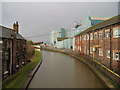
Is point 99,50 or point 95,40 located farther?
point 95,40

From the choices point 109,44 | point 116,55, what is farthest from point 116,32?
point 116,55

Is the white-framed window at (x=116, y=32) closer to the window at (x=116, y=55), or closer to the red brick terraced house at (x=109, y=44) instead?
the red brick terraced house at (x=109, y=44)

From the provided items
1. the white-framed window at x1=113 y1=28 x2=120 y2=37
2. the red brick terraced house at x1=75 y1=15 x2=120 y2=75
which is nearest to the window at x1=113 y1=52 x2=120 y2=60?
the red brick terraced house at x1=75 y1=15 x2=120 y2=75

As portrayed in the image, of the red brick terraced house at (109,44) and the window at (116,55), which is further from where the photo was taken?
the red brick terraced house at (109,44)

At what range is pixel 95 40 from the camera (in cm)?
1741

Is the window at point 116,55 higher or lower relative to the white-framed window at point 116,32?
lower

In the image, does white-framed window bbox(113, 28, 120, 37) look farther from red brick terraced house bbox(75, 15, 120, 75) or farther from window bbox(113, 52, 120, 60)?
window bbox(113, 52, 120, 60)

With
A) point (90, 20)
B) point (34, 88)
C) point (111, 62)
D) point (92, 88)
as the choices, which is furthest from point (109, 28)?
point (90, 20)

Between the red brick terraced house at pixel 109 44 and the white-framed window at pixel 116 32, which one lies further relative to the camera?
the red brick terraced house at pixel 109 44

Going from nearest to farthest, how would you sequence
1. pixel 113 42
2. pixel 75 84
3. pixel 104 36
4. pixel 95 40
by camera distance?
1. pixel 75 84
2. pixel 113 42
3. pixel 104 36
4. pixel 95 40

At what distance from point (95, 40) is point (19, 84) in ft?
45.4

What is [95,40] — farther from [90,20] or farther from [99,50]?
[90,20]

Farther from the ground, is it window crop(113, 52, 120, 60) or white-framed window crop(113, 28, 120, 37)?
white-framed window crop(113, 28, 120, 37)

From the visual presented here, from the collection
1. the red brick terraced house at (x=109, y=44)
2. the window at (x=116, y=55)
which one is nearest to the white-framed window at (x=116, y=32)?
the red brick terraced house at (x=109, y=44)
